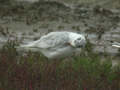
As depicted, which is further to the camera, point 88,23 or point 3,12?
point 3,12

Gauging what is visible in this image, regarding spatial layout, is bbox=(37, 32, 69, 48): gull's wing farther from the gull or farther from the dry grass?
the dry grass

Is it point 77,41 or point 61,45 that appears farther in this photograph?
point 61,45

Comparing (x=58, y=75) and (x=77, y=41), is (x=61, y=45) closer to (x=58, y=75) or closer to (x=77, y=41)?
(x=77, y=41)

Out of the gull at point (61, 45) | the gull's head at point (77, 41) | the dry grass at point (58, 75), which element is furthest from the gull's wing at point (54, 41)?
the dry grass at point (58, 75)

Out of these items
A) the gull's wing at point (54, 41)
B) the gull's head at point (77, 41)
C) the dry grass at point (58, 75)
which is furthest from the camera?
the gull's wing at point (54, 41)

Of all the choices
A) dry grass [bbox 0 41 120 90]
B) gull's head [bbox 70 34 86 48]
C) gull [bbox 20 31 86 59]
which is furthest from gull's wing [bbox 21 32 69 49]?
dry grass [bbox 0 41 120 90]

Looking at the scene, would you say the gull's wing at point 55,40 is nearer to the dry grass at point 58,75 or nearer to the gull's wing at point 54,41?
the gull's wing at point 54,41

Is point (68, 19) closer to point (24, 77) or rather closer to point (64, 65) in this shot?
point (64, 65)

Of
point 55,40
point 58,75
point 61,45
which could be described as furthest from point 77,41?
point 58,75

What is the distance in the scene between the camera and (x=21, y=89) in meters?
5.34

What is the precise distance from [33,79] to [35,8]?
13.0 meters

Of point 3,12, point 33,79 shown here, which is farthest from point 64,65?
point 3,12

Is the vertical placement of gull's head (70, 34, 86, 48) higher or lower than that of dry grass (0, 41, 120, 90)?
higher

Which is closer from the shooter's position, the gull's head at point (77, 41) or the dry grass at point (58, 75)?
the dry grass at point (58, 75)
